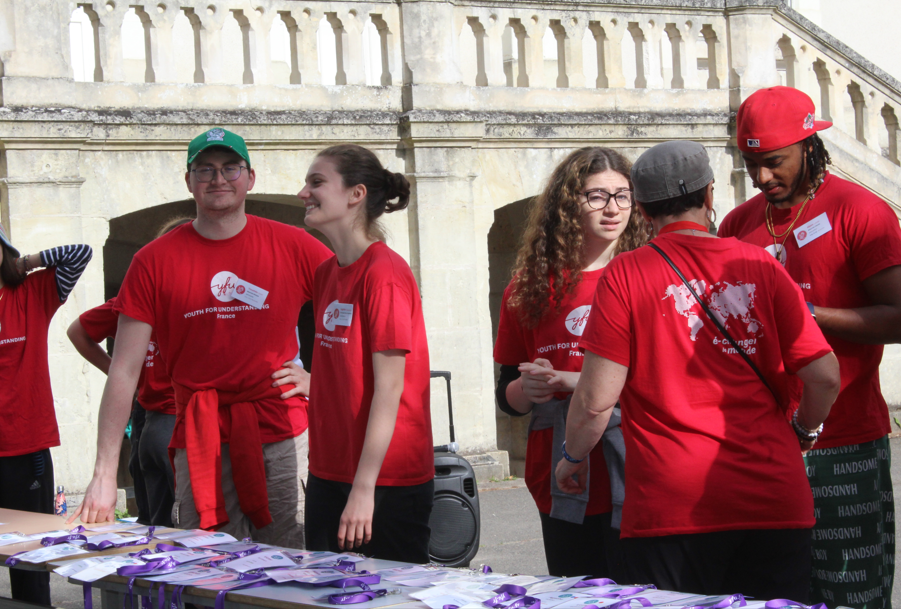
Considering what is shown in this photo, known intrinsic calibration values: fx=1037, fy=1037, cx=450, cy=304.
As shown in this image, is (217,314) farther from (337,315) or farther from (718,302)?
(718,302)

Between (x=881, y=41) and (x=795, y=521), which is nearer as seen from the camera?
(x=795, y=521)

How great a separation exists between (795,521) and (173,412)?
10.2 feet

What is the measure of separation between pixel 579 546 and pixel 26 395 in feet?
8.39

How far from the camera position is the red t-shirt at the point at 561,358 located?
3283 mm

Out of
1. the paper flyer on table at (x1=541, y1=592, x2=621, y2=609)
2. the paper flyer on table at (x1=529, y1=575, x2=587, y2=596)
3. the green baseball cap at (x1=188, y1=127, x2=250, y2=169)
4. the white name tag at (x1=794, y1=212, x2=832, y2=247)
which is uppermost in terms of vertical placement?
the green baseball cap at (x1=188, y1=127, x2=250, y2=169)

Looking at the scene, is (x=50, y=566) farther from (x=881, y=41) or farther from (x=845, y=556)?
(x=881, y=41)

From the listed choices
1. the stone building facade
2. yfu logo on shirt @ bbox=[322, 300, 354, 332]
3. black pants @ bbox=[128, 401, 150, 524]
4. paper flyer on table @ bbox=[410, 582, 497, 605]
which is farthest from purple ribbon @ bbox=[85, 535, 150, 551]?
the stone building facade

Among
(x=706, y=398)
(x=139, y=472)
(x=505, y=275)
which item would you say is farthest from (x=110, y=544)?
(x=505, y=275)

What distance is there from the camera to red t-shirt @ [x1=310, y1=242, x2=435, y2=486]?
321cm

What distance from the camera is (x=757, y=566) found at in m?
2.61

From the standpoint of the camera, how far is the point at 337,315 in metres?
3.33

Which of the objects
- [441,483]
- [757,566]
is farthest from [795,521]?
[441,483]

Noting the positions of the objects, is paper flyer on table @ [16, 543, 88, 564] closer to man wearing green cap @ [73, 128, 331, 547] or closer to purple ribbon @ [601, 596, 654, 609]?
man wearing green cap @ [73, 128, 331, 547]

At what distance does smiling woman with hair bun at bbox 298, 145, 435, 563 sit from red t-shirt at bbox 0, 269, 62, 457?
5.54 feet
